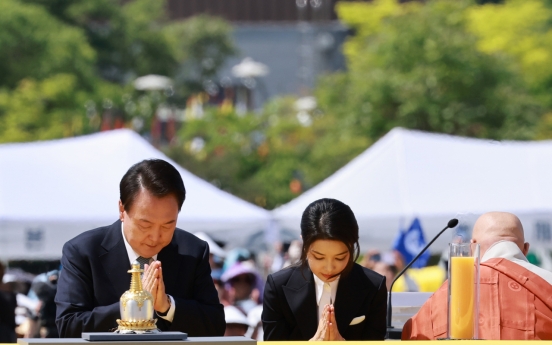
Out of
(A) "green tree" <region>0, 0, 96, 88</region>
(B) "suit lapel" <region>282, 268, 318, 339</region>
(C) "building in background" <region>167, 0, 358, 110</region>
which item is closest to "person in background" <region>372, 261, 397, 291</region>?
(B) "suit lapel" <region>282, 268, 318, 339</region>

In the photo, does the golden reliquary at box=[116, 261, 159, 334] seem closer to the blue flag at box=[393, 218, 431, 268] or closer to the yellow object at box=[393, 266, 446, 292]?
the yellow object at box=[393, 266, 446, 292]

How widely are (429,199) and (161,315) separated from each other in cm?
783

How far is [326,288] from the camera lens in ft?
15.1

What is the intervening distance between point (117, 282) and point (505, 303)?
1.51 meters

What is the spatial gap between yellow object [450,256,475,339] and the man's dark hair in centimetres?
102

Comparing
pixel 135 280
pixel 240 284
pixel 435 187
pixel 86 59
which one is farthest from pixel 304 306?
pixel 86 59

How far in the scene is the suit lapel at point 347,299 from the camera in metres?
4.50

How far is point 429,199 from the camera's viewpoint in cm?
1150

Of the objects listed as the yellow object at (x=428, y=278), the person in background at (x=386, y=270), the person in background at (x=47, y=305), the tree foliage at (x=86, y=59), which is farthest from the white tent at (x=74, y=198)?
the tree foliage at (x=86, y=59)

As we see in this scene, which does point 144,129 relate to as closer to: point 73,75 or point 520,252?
point 73,75

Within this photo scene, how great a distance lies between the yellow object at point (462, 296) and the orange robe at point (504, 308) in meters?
0.38

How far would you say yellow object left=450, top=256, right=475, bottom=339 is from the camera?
152 inches

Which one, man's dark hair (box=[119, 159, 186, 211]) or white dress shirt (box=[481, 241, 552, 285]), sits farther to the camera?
white dress shirt (box=[481, 241, 552, 285])

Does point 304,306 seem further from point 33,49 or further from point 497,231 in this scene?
point 33,49
